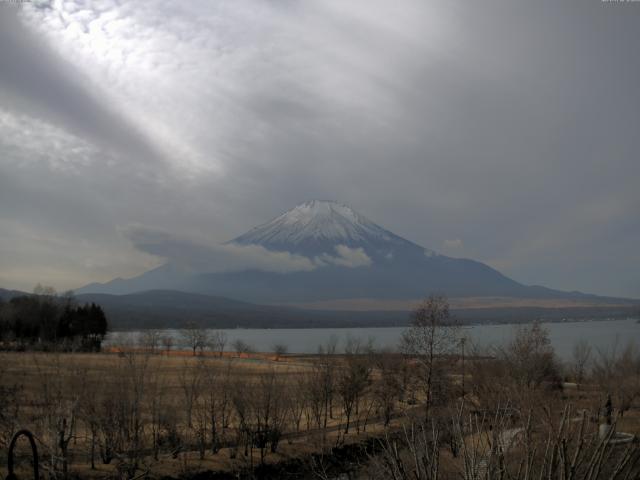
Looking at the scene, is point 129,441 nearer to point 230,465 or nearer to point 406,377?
point 230,465

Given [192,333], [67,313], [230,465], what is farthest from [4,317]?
[230,465]

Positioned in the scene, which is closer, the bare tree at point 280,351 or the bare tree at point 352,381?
the bare tree at point 352,381

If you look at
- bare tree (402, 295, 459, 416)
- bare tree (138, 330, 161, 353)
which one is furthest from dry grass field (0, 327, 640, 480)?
bare tree (138, 330, 161, 353)

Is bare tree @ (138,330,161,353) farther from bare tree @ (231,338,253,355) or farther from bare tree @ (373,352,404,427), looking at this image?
bare tree @ (373,352,404,427)

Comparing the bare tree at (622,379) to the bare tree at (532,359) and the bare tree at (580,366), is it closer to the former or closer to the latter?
the bare tree at (580,366)

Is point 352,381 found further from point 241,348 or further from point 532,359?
point 241,348

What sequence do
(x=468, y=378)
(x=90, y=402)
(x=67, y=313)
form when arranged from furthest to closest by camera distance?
(x=67, y=313) → (x=468, y=378) → (x=90, y=402)

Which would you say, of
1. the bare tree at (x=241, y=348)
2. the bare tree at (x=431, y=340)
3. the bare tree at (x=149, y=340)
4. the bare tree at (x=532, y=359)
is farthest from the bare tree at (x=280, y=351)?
the bare tree at (x=532, y=359)

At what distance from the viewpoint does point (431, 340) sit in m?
36.9

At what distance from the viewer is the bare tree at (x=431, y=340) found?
37.4m

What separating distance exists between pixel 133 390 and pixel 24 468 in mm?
5907

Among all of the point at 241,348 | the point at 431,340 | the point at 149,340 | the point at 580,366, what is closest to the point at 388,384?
the point at 431,340

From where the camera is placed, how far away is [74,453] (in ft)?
89.3

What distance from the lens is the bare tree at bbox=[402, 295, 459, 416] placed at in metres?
37.4
